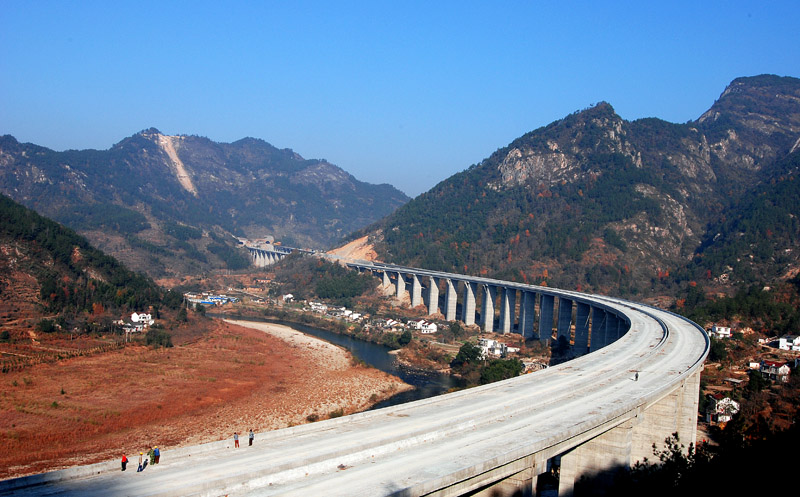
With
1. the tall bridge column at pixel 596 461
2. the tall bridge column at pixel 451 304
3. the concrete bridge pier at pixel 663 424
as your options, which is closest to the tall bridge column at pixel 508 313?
the tall bridge column at pixel 451 304

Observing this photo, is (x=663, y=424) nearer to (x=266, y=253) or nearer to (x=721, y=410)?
(x=721, y=410)

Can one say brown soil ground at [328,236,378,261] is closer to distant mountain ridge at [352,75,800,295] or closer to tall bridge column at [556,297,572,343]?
distant mountain ridge at [352,75,800,295]

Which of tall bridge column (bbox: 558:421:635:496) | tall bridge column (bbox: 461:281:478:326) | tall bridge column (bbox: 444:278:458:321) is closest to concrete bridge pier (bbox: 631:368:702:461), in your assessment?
tall bridge column (bbox: 558:421:635:496)

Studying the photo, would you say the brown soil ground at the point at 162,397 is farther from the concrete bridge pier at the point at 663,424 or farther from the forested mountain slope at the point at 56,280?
the concrete bridge pier at the point at 663,424

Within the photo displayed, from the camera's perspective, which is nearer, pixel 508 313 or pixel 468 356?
pixel 468 356

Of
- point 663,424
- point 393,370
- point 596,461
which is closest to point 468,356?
point 393,370

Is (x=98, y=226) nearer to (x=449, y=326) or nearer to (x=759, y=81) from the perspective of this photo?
(x=449, y=326)

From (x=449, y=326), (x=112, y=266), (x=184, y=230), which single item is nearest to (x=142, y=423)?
(x=112, y=266)

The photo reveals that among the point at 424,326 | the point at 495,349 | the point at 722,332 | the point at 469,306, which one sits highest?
the point at 722,332
